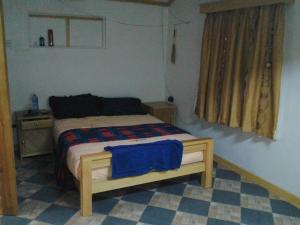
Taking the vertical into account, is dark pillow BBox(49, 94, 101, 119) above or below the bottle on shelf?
below

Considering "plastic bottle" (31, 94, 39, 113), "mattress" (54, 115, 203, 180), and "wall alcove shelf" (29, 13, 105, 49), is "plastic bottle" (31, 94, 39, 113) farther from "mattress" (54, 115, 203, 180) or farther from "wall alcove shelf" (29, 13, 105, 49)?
"wall alcove shelf" (29, 13, 105, 49)

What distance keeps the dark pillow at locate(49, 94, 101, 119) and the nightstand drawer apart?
0.18 meters

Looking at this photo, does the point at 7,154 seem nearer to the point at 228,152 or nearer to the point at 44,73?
the point at 44,73

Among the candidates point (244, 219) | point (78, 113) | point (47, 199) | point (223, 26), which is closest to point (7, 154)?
point (47, 199)

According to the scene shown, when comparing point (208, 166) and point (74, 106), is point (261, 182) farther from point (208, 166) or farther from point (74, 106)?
point (74, 106)

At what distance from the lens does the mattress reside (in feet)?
8.23

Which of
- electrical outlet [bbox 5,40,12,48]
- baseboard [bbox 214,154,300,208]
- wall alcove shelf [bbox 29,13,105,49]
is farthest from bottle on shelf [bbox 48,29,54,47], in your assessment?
baseboard [bbox 214,154,300,208]

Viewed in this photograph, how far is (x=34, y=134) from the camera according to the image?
3.62 meters

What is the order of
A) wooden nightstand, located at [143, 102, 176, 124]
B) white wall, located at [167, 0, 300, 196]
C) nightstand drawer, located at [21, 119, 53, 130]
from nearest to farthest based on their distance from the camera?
1. white wall, located at [167, 0, 300, 196]
2. nightstand drawer, located at [21, 119, 53, 130]
3. wooden nightstand, located at [143, 102, 176, 124]

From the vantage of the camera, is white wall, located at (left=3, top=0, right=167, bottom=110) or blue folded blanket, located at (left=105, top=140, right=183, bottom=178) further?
white wall, located at (left=3, top=0, right=167, bottom=110)

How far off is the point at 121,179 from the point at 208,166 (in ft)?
3.13

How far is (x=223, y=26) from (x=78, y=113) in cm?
215

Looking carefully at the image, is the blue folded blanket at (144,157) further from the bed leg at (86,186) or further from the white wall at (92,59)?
the white wall at (92,59)

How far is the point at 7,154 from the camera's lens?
2.32 metres
